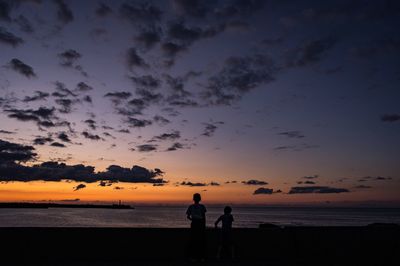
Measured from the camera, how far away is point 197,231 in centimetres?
1099

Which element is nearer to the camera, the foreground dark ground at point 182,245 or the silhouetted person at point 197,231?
the silhouetted person at point 197,231

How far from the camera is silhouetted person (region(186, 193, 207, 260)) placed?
10852 mm

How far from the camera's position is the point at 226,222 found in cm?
1173

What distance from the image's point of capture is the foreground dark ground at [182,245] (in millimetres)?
11617

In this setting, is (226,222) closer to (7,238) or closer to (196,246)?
(196,246)

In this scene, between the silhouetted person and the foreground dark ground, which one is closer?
the silhouetted person

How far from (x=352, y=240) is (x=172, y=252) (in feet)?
17.2

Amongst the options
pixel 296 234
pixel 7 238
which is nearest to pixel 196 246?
pixel 296 234

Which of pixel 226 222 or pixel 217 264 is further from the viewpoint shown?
pixel 226 222

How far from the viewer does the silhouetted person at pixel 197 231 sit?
10852 mm

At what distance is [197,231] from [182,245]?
2.14 meters

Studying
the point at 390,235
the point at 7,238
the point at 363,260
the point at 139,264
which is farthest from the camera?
the point at 390,235

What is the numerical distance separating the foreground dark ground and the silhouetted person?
1.58 feet

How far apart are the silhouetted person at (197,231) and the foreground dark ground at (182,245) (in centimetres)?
48
